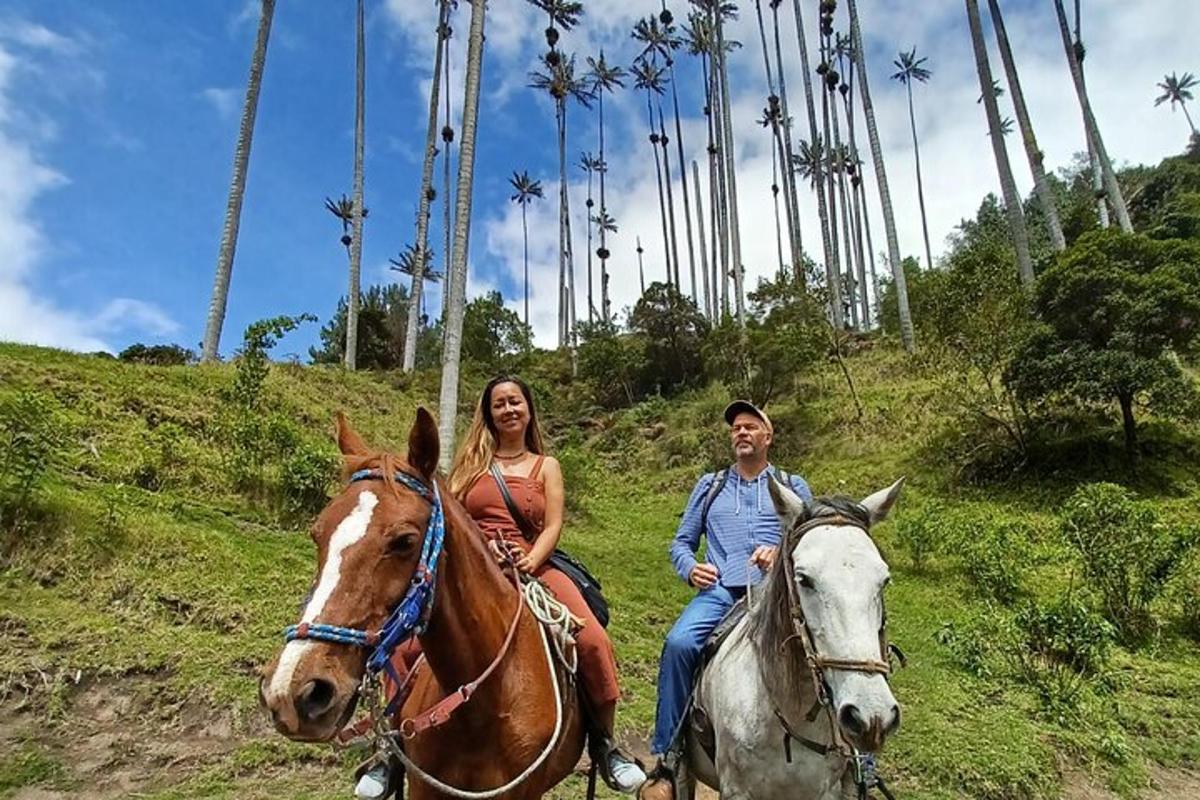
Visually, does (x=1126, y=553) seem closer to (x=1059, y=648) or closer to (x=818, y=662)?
(x=1059, y=648)

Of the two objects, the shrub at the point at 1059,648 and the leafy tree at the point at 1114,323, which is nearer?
the shrub at the point at 1059,648

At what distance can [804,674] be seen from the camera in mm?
3023

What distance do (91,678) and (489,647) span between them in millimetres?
5251

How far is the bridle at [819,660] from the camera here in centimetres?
243

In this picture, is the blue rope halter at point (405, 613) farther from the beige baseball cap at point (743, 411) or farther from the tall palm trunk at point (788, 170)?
the tall palm trunk at point (788, 170)

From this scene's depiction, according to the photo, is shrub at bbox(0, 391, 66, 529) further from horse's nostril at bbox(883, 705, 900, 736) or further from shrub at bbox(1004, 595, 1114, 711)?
shrub at bbox(1004, 595, 1114, 711)

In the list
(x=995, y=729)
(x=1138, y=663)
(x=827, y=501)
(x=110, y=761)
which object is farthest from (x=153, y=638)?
(x=1138, y=663)

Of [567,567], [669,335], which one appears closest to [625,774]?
[567,567]

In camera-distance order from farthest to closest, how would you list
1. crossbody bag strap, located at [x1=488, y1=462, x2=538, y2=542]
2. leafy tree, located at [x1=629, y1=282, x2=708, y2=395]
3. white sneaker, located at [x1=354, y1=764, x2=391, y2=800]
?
leafy tree, located at [x1=629, y1=282, x2=708, y2=395] < crossbody bag strap, located at [x1=488, y1=462, x2=538, y2=542] < white sneaker, located at [x1=354, y1=764, x2=391, y2=800]

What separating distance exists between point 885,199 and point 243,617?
85.9 feet

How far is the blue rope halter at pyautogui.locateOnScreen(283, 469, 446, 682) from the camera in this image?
1.79m

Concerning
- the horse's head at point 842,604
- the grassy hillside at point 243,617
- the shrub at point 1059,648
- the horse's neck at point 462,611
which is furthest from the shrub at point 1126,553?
the horse's neck at point 462,611

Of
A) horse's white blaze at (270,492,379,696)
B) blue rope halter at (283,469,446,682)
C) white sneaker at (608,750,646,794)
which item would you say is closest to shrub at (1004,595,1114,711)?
white sneaker at (608,750,646,794)

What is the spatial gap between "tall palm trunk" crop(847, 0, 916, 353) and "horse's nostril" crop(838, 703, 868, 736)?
25.8 metres
